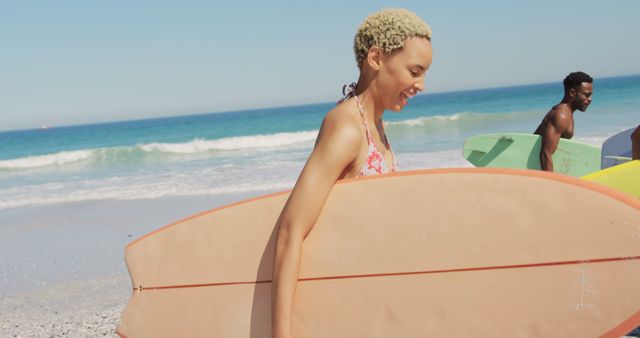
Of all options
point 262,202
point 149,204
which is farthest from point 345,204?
point 149,204

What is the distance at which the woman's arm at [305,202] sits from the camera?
1.67 metres

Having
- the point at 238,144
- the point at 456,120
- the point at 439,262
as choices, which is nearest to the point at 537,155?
Answer: the point at 439,262

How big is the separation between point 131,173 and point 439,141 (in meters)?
8.42

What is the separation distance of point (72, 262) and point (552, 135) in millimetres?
4237

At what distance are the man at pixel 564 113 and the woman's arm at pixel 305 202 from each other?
3.67 m

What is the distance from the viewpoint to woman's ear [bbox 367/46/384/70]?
1757 millimetres

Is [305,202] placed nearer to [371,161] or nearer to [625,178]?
[371,161]

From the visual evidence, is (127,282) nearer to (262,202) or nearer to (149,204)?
(262,202)

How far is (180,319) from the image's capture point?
2082 millimetres

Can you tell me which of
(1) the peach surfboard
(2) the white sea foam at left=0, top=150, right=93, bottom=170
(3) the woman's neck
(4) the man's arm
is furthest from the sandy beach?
(2) the white sea foam at left=0, top=150, right=93, bottom=170

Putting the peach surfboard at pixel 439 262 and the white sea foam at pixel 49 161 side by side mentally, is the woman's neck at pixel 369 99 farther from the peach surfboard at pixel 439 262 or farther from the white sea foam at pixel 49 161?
the white sea foam at pixel 49 161

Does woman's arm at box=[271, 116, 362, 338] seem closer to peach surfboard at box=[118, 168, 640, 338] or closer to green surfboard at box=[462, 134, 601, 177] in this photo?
peach surfboard at box=[118, 168, 640, 338]

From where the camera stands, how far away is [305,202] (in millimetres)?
1703

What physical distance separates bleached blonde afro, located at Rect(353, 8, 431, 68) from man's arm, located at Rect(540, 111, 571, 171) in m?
3.51
